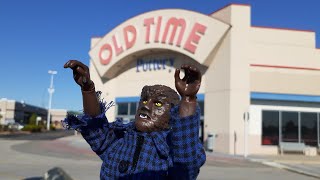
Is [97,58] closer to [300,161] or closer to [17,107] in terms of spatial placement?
[300,161]

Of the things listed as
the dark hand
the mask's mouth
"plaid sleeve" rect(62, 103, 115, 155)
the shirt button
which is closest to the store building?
"plaid sleeve" rect(62, 103, 115, 155)

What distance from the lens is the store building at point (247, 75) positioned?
2534 cm

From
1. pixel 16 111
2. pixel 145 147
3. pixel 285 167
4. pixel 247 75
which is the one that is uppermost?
pixel 247 75

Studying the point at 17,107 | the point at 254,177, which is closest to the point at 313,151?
the point at 254,177

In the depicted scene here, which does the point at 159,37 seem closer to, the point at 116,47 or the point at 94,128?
the point at 116,47

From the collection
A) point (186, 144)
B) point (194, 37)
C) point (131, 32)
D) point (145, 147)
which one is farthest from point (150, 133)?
point (131, 32)

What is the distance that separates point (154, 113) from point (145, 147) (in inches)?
8.0

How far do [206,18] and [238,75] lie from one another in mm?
3977

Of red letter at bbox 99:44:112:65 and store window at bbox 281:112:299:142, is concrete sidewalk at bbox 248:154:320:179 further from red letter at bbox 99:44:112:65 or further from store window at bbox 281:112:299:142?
red letter at bbox 99:44:112:65

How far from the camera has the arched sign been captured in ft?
86.7

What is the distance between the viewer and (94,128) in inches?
107

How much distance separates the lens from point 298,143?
86.4ft

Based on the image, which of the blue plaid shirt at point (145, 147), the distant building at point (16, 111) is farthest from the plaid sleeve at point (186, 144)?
the distant building at point (16, 111)

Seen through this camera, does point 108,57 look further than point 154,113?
Yes
